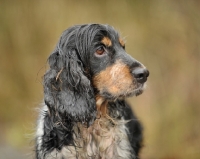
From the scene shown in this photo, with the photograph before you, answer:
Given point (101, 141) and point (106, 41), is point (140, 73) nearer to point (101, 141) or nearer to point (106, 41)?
point (106, 41)

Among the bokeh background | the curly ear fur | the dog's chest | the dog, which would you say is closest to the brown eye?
the dog

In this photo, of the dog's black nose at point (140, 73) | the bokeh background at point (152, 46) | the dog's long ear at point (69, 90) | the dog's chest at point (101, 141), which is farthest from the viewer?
the bokeh background at point (152, 46)

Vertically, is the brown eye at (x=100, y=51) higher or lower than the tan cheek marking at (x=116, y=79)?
higher

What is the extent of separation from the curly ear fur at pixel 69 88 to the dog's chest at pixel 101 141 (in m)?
0.24

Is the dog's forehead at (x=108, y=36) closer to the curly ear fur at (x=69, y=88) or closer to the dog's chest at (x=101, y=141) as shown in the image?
the curly ear fur at (x=69, y=88)

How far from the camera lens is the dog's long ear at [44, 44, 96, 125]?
4.36 metres

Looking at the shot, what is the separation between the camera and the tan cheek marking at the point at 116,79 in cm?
425

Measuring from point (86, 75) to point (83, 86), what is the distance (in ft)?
0.48

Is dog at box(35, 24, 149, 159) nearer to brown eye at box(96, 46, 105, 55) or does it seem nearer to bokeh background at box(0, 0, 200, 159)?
brown eye at box(96, 46, 105, 55)

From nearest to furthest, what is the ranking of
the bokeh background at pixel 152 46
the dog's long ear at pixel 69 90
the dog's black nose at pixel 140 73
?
the dog's black nose at pixel 140 73 → the dog's long ear at pixel 69 90 → the bokeh background at pixel 152 46

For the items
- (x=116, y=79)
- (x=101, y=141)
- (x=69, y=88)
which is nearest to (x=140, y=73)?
(x=116, y=79)

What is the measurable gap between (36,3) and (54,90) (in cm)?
445

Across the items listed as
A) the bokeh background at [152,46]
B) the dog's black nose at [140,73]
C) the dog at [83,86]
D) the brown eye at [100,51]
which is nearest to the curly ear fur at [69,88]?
the dog at [83,86]

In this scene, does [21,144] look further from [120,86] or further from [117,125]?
[120,86]
